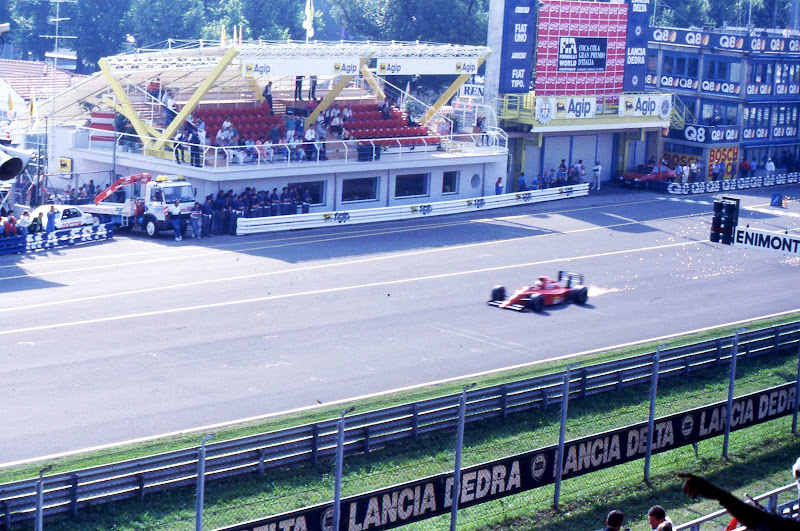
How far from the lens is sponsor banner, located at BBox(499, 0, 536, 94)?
166 ft

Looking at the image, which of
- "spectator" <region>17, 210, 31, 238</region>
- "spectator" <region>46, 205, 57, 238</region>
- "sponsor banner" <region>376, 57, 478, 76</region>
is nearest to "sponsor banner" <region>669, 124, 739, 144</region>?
"sponsor banner" <region>376, 57, 478, 76</region>

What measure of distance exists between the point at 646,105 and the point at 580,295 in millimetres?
28280

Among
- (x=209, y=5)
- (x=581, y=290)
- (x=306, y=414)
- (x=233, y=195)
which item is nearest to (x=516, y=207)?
(x=233, y=195)

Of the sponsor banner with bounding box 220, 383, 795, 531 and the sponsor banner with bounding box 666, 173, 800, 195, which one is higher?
the sponsor banner with bounding box 666, 173, 800, 195

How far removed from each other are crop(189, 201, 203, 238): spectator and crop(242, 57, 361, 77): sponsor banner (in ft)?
20.2

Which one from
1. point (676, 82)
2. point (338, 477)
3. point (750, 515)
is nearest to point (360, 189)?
point (676, 82)

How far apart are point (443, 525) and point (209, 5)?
317ft

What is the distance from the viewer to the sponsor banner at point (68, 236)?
3469 centimetres

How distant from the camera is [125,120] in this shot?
43.7 meters

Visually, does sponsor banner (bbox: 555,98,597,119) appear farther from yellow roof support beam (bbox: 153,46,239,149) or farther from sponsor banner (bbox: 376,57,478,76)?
yellow roof support beam (bbox: 153,46,239,149)

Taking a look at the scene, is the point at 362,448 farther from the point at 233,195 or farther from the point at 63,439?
the point at 233,195

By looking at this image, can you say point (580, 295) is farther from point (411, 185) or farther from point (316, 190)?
point (411, 185)

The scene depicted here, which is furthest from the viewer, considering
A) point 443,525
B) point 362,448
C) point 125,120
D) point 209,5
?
point 209,5

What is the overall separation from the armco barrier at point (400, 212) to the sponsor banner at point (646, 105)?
6148 mm
